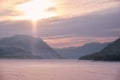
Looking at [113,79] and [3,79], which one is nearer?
[3,79]

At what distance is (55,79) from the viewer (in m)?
120

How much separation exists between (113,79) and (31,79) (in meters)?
32.4

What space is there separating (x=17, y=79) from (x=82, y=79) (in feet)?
82.4

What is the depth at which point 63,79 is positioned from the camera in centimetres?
12175

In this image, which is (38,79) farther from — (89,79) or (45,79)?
(89,79)

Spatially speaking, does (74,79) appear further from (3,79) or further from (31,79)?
(3,79)

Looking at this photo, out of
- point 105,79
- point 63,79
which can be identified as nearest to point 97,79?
point 105,79

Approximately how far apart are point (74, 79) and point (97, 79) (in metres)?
8.98

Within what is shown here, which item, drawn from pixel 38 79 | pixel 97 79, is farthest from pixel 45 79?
pixel 97 79

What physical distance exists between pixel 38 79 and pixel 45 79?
310 centimetres

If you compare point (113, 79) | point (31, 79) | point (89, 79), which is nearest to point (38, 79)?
point (31, 79)

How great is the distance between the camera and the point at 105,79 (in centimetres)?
12169

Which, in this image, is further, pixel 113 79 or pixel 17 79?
pixel 113 79

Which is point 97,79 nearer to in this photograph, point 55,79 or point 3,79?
point 55,79
